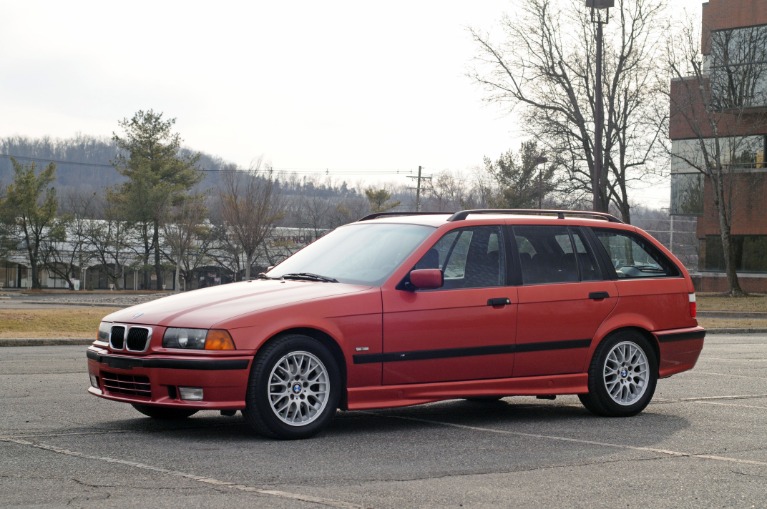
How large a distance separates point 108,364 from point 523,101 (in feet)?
141

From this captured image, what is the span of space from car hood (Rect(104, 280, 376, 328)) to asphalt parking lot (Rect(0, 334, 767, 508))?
0.83 meters

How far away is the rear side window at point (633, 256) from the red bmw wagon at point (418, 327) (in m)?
0.01

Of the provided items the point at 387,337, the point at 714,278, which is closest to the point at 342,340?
the point at 387,337

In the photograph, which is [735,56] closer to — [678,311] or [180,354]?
[678,311]

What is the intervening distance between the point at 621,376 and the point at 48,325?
1792 centimetres

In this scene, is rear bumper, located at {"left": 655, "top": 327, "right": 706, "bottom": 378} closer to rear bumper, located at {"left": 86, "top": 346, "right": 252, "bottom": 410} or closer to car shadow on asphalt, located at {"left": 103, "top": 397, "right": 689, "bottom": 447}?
car shadow on asphalt, located at {"left": 103, "top": 397, "right": 689, "bottom": 447}

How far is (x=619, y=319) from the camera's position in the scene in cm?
962

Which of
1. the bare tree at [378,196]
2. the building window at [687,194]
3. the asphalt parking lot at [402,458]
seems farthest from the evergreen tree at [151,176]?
the asphalt parking lot at [402,458]

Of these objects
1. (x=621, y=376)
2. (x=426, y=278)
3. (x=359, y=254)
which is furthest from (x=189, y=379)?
(x=621, y=376)

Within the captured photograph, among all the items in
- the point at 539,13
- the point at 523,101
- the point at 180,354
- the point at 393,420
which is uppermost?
the point at 539,13

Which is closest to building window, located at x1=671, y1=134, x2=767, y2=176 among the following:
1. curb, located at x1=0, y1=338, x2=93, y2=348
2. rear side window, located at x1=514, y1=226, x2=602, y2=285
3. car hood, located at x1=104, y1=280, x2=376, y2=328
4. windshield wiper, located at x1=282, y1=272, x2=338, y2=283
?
curb, located at x1=0, y1=338, x2=93, y2=348

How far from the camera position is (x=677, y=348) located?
10023 mm

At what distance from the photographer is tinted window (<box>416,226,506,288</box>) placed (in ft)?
28.9

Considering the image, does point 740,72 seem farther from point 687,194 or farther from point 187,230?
point 187,230
